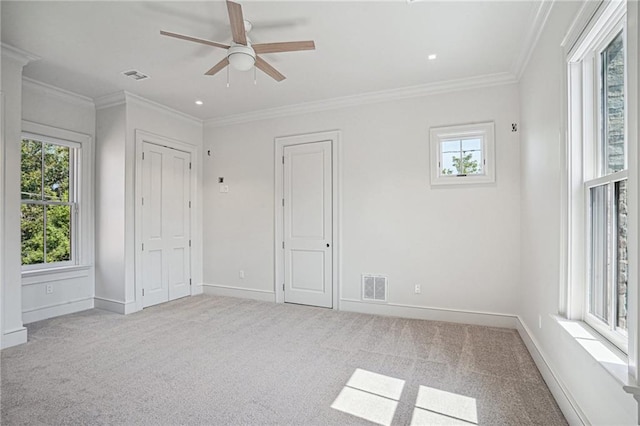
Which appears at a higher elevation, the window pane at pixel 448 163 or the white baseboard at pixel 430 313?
the window pane at pixel 448 163

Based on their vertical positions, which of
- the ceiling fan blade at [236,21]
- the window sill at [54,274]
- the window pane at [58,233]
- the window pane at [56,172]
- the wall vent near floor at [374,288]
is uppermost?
the ceiling fan blade at [236,21]

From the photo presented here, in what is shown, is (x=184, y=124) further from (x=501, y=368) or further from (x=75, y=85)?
(x=501, y=368)

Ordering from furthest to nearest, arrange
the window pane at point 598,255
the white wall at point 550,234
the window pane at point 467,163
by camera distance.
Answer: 1. the window pane at point 467,163
2. the window pane at point 598,255
3. the white wall at point 550,234

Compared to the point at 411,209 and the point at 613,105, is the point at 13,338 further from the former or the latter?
the point at 613,105

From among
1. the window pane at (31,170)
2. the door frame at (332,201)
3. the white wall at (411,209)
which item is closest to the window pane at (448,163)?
the white wall at (411,209)

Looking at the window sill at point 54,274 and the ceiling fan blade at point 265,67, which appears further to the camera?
the window sill at point 54,274

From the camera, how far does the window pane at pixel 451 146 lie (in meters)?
3.93

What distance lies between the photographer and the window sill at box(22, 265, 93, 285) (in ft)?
12.7

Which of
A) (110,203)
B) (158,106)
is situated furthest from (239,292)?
(158,106)

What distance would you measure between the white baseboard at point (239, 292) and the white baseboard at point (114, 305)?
1195 millimetres

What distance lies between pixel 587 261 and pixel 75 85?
526cm

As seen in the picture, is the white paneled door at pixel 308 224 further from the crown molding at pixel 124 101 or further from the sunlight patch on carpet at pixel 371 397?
the sunlight patch on carpet at pixel 371 397

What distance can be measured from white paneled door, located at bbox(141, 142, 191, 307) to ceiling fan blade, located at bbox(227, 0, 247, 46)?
2666 mm

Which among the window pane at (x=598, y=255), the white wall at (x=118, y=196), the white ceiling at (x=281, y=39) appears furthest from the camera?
the white wall at (x=118, y=196)
